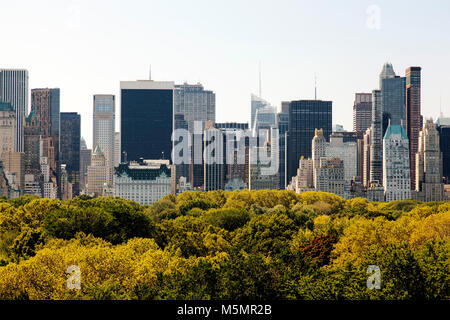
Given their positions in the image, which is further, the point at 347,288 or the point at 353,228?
the point at 353,228

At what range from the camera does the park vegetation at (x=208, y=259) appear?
3262 centimetres

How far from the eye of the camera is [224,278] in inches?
1303

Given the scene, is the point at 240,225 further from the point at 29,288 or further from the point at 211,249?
the point at 29,288

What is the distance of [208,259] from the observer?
138 ft

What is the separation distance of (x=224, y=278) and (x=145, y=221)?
94.7 feet

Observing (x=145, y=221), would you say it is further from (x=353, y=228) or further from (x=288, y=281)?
(x=288, y=281)

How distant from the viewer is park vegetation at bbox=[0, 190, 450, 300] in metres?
32.6
